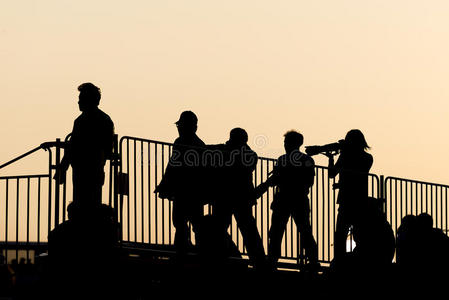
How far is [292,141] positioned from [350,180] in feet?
3.55

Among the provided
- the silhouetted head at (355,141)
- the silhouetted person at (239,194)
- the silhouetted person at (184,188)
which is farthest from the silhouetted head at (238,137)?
the silhouetted head at (355,141)

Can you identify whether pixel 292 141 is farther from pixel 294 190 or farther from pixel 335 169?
pixel 335 169

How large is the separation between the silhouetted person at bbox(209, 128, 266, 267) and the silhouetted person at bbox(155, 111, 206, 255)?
302 mm

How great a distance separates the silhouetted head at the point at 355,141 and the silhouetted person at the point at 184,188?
2066 mm

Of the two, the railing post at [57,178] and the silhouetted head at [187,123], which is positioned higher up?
the silhouetted head at [187,123]

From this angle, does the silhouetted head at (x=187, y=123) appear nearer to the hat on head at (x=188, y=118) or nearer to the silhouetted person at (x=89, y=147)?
the hat on head at (x=188, y=118)

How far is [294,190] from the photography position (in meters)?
17.9

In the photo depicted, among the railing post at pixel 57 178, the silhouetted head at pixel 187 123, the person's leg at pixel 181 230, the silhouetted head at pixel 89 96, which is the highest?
the silhouetted head at pixel 89 96

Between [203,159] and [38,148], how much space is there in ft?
6.60

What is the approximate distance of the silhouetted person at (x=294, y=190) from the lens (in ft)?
58.3

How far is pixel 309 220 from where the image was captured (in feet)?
59.0

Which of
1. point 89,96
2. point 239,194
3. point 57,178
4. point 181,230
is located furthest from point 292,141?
point 57,178

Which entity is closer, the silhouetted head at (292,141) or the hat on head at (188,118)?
the hat on head at (188,118)

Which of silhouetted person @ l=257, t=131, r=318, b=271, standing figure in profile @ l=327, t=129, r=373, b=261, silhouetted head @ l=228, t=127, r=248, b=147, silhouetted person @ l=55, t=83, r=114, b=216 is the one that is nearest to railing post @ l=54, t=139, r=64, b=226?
silhouetted person @ l=55, t=83, r=114, b=216
